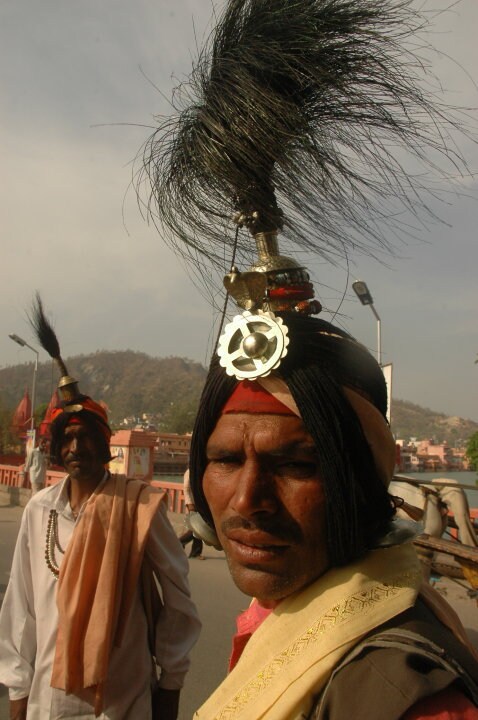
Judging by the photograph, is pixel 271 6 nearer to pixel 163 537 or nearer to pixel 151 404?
pixel 163 537

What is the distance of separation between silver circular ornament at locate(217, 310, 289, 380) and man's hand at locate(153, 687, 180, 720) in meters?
1.65

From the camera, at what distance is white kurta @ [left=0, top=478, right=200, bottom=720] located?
7.19 ft

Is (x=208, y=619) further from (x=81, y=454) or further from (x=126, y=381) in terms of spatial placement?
(x=126, y=381)

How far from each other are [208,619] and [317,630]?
5.72m

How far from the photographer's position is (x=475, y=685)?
91cm

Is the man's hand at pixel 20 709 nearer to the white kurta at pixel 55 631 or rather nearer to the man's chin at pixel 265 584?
the white kurta at pixel 55 631

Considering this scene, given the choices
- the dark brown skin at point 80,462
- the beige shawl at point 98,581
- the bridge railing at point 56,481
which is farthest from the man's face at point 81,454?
the bridge railing at point 56,481

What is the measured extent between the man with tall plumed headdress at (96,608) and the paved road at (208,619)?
228 cm

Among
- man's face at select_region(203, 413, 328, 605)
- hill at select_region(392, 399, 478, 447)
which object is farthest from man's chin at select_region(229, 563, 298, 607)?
hill at select_region(392, 399, 478, 447)

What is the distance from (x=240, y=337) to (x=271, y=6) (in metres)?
1.10

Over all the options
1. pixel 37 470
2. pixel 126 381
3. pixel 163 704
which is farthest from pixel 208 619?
pixel 126 381

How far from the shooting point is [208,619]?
6.29 metres

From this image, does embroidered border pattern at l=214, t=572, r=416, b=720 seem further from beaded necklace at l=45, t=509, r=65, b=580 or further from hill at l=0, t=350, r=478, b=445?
hill at l=0, t=350, r=478, b=445

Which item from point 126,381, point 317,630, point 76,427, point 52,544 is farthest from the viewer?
point 126,381
